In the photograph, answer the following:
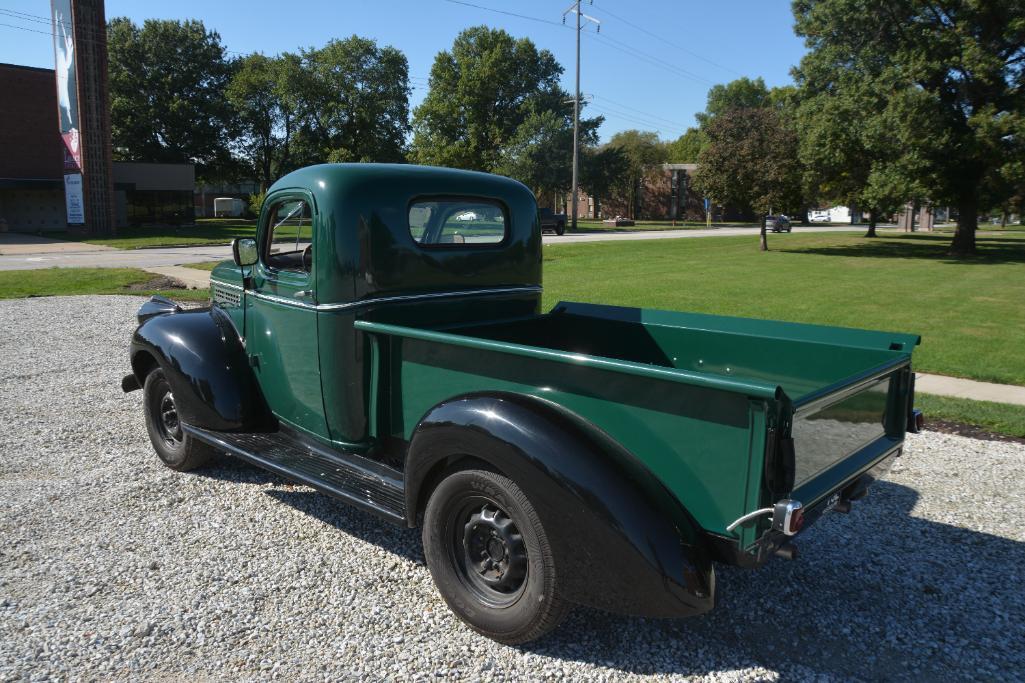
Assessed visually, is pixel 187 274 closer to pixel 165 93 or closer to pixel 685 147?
pixel 165 93

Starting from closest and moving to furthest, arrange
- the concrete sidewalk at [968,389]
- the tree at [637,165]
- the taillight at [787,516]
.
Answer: the taillight at [787,516] < the concrete sidewalk at [968,389] < the tree at [637,165]

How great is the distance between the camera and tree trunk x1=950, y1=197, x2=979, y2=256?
82.8 feet

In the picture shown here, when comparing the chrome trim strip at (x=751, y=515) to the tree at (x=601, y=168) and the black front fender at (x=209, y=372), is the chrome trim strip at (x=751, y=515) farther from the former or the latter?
the tree at (x=601, y=168)

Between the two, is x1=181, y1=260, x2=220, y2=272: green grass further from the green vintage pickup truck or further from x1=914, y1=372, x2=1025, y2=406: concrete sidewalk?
x1=914, y1=372, x2=1025, y2=406: concrete sidewalk

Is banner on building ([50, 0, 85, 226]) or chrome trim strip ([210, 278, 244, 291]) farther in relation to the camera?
banner on building ([50, 0, 85, 226])

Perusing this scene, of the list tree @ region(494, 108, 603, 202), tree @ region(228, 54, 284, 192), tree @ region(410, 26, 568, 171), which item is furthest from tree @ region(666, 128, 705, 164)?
tree @ region(228, 54, 284, 192)

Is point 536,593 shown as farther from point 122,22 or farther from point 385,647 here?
point 122,22

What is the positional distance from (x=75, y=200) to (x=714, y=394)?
37400mm

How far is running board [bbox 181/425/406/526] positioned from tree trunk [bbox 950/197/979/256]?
26.9 metres

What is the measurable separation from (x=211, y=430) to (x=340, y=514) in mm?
939

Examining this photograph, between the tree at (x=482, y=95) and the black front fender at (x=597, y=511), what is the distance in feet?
185

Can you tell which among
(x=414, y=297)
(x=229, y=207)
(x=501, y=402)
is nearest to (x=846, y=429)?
(x=501, y=402)

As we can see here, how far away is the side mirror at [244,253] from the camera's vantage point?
173 inches

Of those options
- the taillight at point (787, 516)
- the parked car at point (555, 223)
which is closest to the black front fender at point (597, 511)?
the taillight at point (787, 516)
